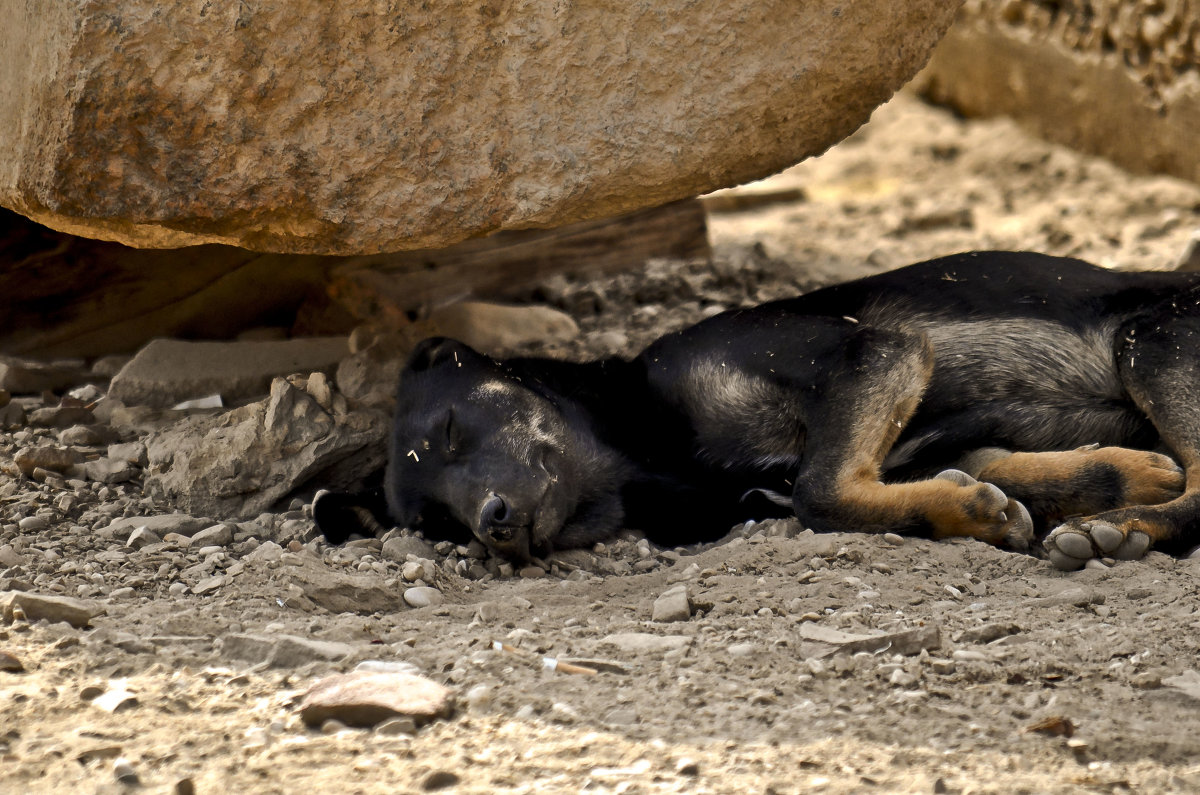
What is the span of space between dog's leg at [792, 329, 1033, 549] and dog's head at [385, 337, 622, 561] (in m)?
0.76

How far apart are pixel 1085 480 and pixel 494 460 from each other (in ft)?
6.19

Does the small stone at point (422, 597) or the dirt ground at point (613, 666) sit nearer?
the dirt ground at point (613, 666)

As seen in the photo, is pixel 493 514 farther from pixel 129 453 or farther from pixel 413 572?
pixel 129 453

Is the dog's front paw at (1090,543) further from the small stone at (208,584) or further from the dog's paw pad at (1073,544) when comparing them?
the small stone at (208,584)

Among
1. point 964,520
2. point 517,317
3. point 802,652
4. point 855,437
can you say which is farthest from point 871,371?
point 517,317

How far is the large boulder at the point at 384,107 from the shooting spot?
11.4 feet

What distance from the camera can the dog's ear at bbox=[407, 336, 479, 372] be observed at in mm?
4363

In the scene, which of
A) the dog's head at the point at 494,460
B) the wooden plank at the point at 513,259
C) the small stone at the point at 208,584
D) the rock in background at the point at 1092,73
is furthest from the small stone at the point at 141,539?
the rock in background at the point at 1092,73

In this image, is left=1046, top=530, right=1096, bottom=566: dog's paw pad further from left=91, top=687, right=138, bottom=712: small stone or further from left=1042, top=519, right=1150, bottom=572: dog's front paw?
left=91, top=687, right=138, bottom=712: small stone

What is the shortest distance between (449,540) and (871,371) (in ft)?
4.95

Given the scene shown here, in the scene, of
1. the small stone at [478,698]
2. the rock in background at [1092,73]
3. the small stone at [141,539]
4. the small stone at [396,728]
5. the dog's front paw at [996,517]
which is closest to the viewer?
the small stone at [396,728]

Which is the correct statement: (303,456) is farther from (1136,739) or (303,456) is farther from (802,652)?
(1136,739)

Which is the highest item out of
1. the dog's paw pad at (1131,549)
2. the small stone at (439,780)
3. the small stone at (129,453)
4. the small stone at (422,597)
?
the small stone at (129,453)

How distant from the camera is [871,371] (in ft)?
12.9
